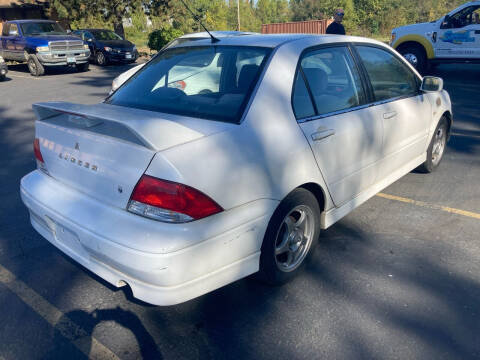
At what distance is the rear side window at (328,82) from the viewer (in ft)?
9.65

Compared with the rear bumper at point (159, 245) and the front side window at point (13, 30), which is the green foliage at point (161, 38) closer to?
the front side window at point (13, 30)

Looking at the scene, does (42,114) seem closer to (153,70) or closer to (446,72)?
(153,70)

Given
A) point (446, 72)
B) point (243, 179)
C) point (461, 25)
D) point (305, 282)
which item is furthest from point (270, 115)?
point (446, 72)

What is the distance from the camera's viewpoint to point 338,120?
312cm

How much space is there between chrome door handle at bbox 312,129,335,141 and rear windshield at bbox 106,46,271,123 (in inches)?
21.3

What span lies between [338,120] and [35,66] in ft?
50.4

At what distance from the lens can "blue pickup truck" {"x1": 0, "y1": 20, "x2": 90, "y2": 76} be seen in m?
15.3

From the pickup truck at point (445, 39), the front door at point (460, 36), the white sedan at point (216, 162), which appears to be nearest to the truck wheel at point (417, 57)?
the pickup truck at point (445, 39)

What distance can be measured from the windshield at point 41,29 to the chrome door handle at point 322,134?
1632 centimetres

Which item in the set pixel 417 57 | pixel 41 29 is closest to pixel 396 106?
pixel 417 57

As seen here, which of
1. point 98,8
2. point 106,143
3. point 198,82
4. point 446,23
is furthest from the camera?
point 98,8

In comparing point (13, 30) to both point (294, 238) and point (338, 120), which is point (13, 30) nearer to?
point (338, 120)

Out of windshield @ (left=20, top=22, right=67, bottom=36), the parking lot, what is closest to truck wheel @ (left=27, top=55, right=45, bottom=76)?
windshield @ (left=20, top=22, right=67, bottom=36)

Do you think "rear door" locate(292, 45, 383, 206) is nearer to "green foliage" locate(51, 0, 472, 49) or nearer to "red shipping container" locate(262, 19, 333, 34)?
"green foliage" locate(51, 0, 472, 49)
